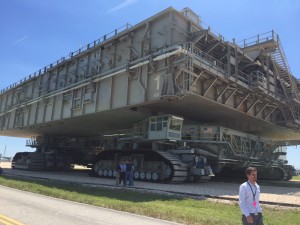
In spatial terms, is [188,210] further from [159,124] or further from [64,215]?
[159,124]

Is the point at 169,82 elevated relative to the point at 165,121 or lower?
elevated

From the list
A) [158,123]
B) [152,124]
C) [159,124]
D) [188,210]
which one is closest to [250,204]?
[188,210]

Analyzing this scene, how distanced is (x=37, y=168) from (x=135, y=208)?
105 ft

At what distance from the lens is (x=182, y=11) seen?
23.9m

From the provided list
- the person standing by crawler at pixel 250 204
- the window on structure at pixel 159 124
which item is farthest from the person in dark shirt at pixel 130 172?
the person standing by crawler at pixel 250 204

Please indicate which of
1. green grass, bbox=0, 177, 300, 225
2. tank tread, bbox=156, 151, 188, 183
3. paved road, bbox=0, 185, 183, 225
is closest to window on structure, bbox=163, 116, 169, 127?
tank tread, bbox=156, 151, 188, 183

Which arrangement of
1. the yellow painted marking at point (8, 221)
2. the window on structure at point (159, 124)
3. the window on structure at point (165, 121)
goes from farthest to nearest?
1. the window on structure at point (159, 124)
2. the window on structure at point (165, 121)
3. the yellow painted marking at point (8, 221)

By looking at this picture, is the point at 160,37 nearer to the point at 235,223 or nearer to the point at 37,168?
the point at 235,223

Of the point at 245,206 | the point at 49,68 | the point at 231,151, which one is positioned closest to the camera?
the point at 245,206

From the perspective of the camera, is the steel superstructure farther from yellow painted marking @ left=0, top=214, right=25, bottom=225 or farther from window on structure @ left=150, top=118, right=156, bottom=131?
yellow painted marking @ left=0, top=214, right=25, bottom=225

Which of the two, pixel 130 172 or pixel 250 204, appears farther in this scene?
pixel 130 172

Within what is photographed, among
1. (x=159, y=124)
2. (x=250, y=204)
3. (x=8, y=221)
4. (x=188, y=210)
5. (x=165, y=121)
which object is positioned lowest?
(x=8, y=221)

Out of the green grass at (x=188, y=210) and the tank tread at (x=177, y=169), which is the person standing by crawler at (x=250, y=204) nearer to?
the green grass at (x=188, y=210)

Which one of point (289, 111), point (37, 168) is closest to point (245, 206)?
point (289, 111)
